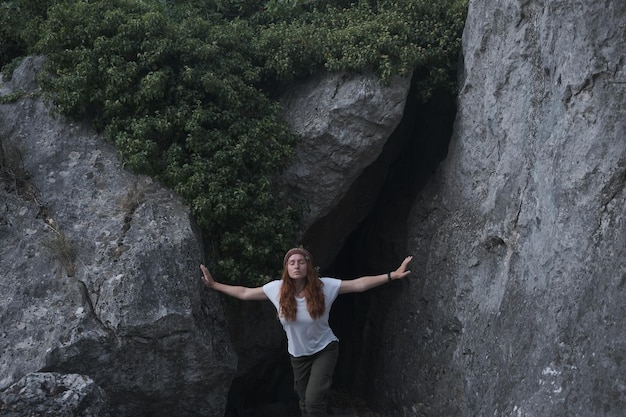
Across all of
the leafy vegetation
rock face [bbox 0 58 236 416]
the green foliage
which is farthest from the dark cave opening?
the green foliage

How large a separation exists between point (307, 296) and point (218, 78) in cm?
291

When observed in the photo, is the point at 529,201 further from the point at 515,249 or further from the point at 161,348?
the point at 161,348

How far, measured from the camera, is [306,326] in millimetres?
6766

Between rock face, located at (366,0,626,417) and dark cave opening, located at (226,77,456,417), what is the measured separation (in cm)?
49

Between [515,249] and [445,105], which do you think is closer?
[515,249]

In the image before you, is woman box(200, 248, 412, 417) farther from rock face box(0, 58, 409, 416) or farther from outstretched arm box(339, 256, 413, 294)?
rock face box(0, 58, 409, 416)

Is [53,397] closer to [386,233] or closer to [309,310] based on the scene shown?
[309,310]

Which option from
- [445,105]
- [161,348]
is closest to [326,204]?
[445,105]

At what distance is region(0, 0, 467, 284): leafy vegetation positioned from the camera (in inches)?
316

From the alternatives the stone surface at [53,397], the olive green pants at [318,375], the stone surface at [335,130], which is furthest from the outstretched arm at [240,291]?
the stone surface at [335,130]

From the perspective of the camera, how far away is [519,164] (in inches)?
293

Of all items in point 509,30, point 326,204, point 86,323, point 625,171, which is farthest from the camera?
point 326,204

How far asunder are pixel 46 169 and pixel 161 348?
2244 mm

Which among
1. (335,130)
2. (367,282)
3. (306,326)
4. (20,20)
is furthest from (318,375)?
(20,20)
